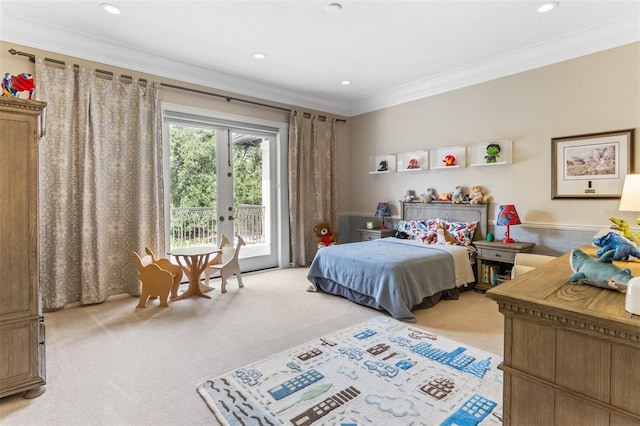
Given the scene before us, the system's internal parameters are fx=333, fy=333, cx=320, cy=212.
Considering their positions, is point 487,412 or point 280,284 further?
point 280,284

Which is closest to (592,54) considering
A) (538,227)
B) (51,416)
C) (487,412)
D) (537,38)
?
(537,38)

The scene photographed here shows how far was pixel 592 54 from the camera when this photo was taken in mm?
3479

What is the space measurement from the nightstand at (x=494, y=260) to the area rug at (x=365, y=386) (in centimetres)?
163

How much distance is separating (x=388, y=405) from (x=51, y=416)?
185 centimetres

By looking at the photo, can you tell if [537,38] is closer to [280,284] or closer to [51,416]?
[280,284]

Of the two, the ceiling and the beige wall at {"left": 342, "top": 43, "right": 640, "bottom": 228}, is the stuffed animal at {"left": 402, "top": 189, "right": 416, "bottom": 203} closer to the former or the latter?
the beige wall at {"left": 342, "top": 43, "right": 640, "bottom": 228}

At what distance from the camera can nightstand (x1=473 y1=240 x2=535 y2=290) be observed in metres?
3.77

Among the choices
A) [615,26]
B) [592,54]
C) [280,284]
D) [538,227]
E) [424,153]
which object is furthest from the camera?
[424,153]

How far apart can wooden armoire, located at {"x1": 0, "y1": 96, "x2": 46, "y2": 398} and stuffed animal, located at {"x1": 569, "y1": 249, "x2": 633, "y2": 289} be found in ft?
9.29

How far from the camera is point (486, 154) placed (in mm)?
4293

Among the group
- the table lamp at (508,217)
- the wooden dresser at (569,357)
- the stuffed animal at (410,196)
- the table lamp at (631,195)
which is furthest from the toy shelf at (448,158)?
the wooden dresser at (569,357)

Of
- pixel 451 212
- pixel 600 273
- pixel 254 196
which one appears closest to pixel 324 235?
pixel 254 196

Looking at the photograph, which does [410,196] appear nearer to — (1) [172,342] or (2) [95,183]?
(1) [172,342]

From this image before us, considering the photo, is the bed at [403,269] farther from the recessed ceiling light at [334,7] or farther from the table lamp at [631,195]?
the recessed ceiling light at [334,7]
